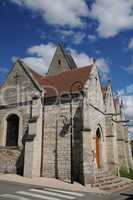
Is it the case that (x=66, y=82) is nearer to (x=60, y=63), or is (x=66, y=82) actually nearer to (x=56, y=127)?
(x=56, y=127)

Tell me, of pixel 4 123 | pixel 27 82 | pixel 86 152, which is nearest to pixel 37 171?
pixel 86 152

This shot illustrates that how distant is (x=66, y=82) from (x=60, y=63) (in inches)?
346

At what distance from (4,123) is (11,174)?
4.07 meters

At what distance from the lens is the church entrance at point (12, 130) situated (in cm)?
1767

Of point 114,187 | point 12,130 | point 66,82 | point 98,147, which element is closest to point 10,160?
point 12,130

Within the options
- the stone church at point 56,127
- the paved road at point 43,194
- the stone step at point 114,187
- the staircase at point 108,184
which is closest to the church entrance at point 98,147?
the stone church at point 56,127

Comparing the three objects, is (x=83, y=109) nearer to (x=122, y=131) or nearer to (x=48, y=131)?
(x=48, y=131)

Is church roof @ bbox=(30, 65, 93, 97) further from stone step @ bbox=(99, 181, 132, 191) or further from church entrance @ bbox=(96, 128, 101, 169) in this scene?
stone step @ bbox=(99, 181, 132, 191)

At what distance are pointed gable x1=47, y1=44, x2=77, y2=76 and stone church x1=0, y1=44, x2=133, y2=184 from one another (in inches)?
241

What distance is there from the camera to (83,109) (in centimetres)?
1569

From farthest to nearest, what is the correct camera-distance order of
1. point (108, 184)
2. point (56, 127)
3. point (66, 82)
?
1. point (66, 82)
2. point (56, 127)
3. point (108, 184)

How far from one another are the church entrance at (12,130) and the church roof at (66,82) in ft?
10.4

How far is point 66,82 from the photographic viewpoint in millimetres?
18797

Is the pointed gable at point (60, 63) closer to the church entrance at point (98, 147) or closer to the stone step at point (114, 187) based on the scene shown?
the church entrance at point (98, 147)
